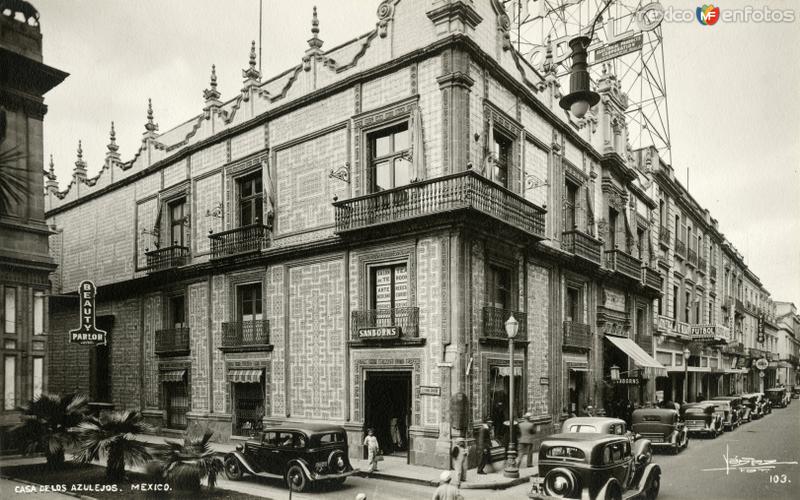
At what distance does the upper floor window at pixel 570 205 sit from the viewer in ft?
76.3

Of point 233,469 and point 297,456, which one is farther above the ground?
point 297,456

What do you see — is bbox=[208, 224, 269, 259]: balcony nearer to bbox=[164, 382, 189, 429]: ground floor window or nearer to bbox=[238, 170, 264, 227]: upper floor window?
bbox=[238, 170, 264, 227]: upper floor window

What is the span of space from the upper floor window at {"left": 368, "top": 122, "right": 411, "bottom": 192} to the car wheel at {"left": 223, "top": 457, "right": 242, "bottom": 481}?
26.9 ft

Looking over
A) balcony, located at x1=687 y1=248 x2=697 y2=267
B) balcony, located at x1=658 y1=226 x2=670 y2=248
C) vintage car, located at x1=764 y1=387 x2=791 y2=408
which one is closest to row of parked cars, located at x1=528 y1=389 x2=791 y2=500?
balcony, located at x1=658 y1=226 x2=670 y2=248

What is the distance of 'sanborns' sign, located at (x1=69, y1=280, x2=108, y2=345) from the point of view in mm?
15930

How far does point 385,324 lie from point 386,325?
0.23 feet

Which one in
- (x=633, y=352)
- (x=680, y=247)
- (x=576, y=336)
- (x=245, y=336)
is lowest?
(x=633, y=352)

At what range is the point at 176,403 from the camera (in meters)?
24.3

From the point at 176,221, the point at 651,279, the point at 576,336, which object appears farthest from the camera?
the point at 651,279

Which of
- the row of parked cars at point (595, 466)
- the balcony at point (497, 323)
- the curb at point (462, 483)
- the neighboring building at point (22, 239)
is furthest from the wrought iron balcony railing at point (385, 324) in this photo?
the neighboring building at point (22, 239)

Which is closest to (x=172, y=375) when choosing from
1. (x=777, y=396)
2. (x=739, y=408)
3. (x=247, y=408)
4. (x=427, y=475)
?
(x=247, y=408)

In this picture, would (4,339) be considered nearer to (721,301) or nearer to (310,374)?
(310,374)

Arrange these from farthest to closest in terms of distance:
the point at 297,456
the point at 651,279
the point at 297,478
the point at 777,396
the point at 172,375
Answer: the point at 777,396 → the point at 651,279 → the point at 172,375 → the point at 297,456 → the point at 297,478
